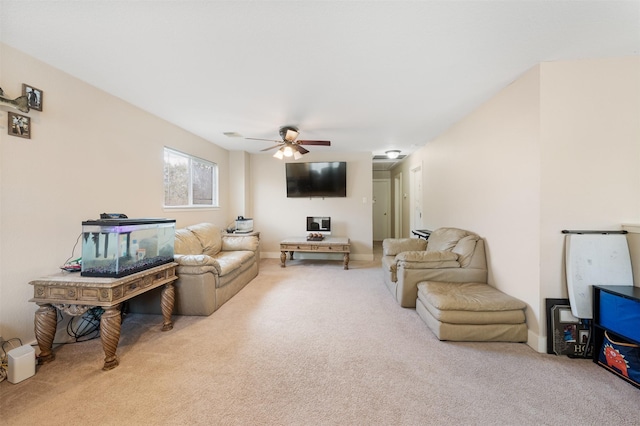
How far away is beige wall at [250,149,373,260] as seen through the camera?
5.32m

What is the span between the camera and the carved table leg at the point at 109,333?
175 centimetres

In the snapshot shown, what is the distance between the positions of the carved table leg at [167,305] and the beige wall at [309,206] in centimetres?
322

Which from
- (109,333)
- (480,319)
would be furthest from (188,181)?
(480,319)

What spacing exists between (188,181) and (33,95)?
2152 mm

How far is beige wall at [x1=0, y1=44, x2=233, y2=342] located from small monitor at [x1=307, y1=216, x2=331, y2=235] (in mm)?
3105

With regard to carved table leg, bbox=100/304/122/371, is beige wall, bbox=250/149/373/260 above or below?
above

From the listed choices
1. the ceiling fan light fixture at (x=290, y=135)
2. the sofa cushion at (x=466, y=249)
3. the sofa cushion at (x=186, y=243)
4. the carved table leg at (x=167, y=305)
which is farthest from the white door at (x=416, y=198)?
the carved table leg at (x=167, y=305)

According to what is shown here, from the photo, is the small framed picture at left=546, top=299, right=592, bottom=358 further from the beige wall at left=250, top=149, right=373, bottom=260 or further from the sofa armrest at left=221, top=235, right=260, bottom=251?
the sofa armrest at left=221, top=235, right=260, bottom=251

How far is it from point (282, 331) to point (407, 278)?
1.53 metres

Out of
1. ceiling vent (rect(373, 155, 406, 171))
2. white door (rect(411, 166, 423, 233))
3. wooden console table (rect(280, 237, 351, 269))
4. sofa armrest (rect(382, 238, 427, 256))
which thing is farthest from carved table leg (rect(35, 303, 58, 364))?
ceiling vent (rect(373, 155, 406, 171))

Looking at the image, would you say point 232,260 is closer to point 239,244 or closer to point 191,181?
point 239,244

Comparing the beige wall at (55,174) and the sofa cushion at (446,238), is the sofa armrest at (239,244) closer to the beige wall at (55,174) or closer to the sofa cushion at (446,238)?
the beige wall at (55,174)

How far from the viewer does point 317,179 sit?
5246 mm

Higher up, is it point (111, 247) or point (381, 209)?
point (381, 209)
